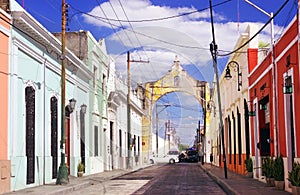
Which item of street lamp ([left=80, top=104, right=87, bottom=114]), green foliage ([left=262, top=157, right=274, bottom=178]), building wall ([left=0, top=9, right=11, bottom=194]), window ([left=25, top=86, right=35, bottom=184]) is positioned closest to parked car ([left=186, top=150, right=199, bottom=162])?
street lamp ([left=80, top=104, right=87, bottom=114])

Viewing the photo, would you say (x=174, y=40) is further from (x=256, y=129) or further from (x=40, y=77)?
(x=256, y=129)

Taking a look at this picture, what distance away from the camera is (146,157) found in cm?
7025

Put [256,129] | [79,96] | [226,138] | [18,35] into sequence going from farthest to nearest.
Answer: [226,138] → [79,96] → [256,129] → [18,35]

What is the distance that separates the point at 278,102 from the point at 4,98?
10.5 meters

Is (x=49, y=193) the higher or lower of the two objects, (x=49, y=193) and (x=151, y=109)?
the lower

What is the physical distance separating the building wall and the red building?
32.9 ft

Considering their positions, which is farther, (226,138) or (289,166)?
(226,138)

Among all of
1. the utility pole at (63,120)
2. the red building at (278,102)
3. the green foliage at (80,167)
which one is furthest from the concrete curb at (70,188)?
the red building at (278,102)

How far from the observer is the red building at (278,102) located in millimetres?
17608

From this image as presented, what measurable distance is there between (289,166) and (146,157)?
51.8 meters

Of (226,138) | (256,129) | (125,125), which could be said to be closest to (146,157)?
(125,125)

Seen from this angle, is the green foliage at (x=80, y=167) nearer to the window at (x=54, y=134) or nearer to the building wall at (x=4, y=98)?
the window at (x=54, y=134)

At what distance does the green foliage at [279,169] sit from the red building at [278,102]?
0.92 ft

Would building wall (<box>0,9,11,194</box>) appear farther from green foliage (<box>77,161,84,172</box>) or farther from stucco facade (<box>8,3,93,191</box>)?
green foliage (<box>77,161,84,172</box>)
